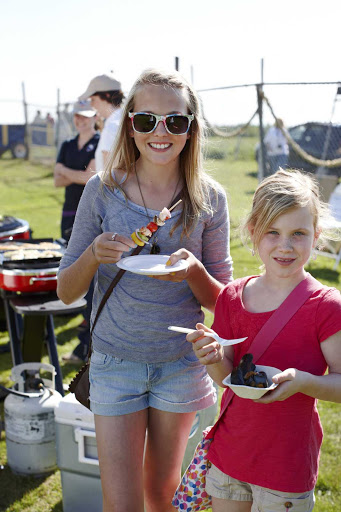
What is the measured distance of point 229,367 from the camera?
197 centimetres

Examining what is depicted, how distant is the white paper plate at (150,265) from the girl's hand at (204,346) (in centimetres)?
22

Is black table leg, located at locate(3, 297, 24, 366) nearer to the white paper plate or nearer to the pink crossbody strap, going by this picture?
the white paper plate

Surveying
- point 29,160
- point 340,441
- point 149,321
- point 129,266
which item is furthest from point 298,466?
point 29,160

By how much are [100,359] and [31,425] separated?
5.28 ft

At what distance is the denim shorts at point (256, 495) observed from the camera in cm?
187

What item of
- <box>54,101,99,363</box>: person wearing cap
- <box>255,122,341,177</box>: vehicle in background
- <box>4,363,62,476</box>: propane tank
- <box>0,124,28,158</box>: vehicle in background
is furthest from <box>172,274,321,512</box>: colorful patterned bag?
<box>0,124,28,158</box>: vehicle in background

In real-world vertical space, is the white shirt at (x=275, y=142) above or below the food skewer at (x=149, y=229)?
below

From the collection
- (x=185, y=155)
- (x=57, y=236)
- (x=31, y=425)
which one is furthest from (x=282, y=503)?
(x=57, y=236)

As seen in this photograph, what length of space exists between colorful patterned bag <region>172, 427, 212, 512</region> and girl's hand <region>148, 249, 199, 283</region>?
59 centimetres

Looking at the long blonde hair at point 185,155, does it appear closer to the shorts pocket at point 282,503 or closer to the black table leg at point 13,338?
the shorts pocket at point 282,503

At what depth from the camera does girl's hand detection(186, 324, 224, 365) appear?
69.9 inches

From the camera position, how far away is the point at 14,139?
20578 millimetres

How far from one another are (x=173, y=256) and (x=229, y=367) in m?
0.43

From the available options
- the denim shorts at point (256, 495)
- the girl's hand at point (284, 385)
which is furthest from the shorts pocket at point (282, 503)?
the girl's hand at point (284, 385)
